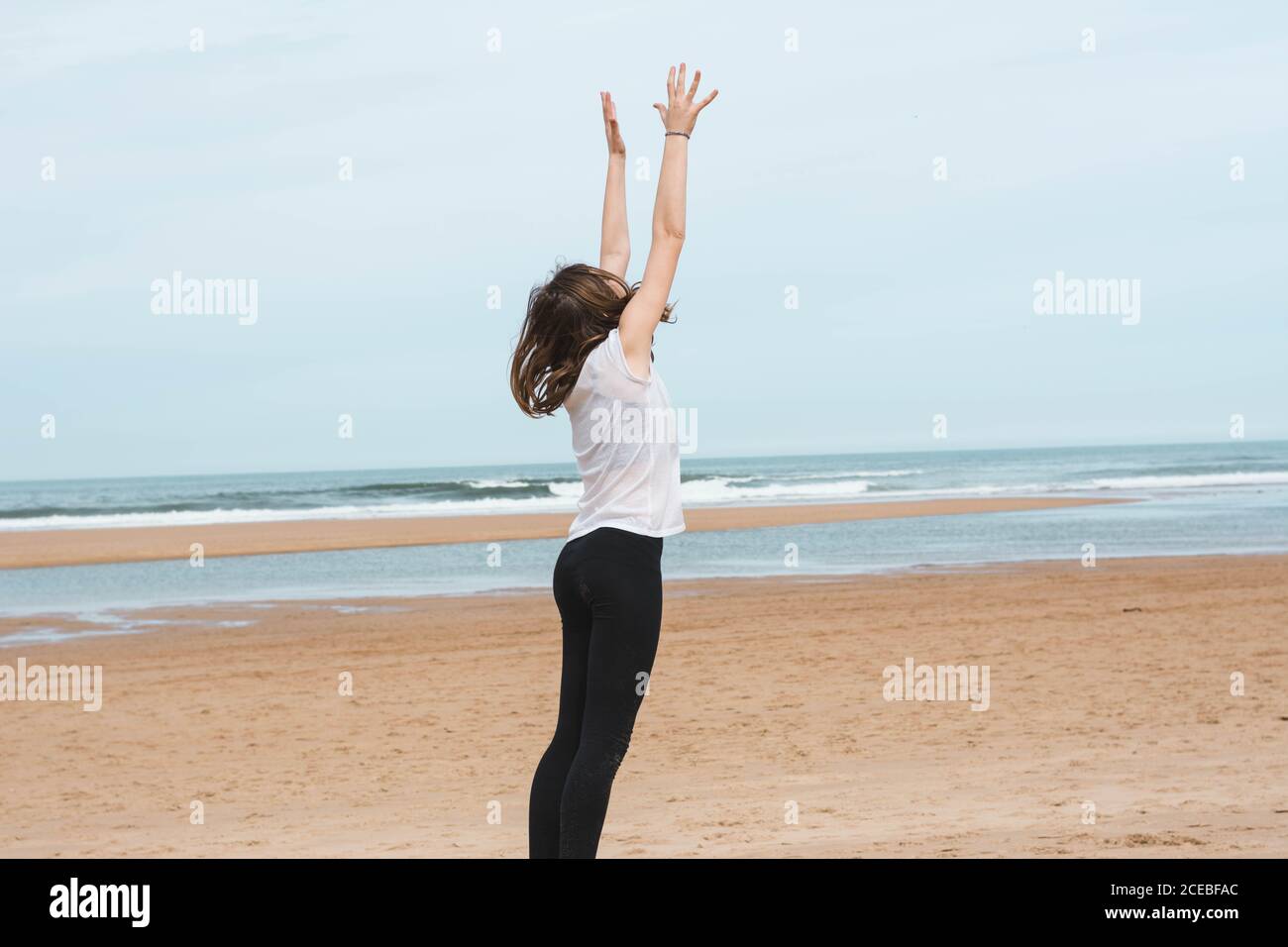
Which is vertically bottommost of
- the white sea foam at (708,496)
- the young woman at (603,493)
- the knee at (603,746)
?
the white sea foam at (708,496)

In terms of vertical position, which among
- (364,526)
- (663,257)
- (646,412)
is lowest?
(364,526)

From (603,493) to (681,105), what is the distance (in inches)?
39.8

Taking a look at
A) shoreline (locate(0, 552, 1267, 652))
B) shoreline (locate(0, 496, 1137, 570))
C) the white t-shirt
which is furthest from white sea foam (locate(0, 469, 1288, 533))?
the white t-shirt

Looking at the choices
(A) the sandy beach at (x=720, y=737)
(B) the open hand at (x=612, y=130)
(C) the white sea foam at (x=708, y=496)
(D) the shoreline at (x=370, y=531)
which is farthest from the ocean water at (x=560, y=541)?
(B) the open hand at (x=612, y=130)

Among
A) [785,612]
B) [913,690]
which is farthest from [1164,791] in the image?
[785,612]

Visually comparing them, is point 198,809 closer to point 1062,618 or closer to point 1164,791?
point 1164,791

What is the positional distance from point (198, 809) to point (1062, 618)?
871 centimetres

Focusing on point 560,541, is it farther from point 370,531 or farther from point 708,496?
point 708,496

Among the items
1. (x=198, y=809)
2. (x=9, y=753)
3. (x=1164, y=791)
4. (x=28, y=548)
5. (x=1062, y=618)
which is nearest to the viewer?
(x=1164, y=791)

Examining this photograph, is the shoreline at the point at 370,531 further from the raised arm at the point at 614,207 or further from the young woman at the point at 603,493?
the young woman at the point at 603,493

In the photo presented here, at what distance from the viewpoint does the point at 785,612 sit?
13.4m

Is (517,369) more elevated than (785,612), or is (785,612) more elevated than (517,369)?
(517,369)

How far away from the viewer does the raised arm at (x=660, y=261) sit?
2.88 m

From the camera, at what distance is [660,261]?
2.89m
